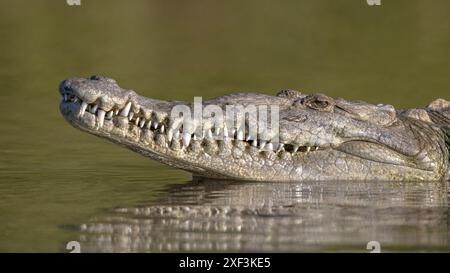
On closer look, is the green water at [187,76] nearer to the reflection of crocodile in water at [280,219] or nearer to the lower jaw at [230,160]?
the reflection of crocodile in water at [280,219]

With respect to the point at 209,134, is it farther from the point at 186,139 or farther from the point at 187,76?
the point at 187,76

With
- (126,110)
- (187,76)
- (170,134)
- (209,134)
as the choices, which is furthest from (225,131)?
(187,76)

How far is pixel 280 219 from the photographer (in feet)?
25.1

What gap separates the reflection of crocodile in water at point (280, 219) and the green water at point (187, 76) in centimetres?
3

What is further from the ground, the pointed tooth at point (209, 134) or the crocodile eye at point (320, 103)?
the crocodile eye at point (320, 103)

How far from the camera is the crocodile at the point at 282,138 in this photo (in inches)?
343

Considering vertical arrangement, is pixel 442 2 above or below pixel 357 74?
above

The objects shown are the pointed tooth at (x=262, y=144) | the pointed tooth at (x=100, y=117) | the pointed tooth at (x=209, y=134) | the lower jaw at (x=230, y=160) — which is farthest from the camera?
the pointed tooth at (x=262, y=144)

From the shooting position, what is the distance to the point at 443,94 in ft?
56.5

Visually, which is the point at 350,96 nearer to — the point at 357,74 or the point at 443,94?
the point at 443,94

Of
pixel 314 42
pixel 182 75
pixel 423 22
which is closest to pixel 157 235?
pixel 182 75

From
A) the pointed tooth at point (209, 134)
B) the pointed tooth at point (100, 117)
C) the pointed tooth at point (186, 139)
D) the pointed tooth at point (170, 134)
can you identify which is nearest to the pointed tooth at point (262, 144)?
the pointed tooth at point (209, 134)
